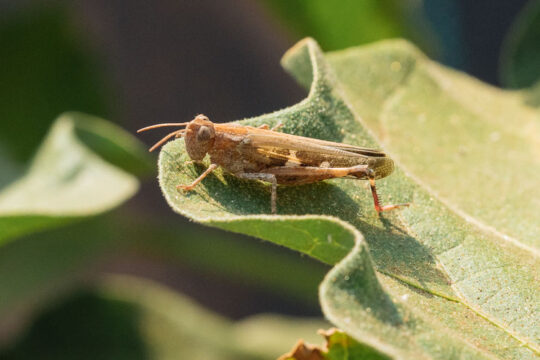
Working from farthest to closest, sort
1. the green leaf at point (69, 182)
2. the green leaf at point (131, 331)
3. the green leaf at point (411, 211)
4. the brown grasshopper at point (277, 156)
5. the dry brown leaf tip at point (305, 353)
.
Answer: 1. the green leaf at point (131, 331)
2. the green leaf at point (69, 182)
3. the brown grasshopper at point (277, 156)
4. the dry brown leaf tip at point (305, 353)
5. the green leaf at point (411, 211)

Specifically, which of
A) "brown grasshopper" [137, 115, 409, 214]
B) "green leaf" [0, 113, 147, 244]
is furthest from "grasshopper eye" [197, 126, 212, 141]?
"green leaf" [0, 113, 147, 244]

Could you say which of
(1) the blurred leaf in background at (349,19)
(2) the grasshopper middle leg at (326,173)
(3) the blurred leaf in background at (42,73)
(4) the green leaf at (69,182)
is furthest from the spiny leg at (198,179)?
(3) the blurred leaf in background at (42,73)

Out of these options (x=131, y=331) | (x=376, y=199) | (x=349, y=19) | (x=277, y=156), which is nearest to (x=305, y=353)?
(x=376, y=199)

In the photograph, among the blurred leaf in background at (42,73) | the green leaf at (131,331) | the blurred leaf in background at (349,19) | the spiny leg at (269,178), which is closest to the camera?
the spiny leg at (269,178)

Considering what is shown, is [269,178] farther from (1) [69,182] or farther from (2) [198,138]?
(1) [69,182]

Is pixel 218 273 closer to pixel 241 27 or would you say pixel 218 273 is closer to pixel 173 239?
pixel 173 239

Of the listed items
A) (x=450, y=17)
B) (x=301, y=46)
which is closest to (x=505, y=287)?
(x=301, y=46)

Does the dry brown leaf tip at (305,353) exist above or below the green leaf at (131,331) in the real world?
above

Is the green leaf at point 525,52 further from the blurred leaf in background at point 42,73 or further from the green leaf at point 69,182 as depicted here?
the blurred leaf in background at point 42,73
